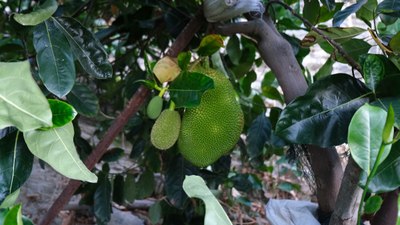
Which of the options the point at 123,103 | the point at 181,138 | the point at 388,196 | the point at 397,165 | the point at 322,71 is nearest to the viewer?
the point at 397,165

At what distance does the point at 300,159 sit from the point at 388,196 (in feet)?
0.50

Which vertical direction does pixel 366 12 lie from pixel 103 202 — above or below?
above

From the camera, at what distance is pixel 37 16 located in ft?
2.01

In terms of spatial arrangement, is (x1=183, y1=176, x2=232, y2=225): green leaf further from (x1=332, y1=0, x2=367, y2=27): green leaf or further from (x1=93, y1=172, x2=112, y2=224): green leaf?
(x1=93, y1=172, x2=112, y2=224): green leaf

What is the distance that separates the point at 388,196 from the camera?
2.28 ft

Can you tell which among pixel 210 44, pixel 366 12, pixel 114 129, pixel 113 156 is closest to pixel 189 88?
pixel 210 44

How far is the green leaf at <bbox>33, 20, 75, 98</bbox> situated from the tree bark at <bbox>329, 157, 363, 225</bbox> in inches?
14.9

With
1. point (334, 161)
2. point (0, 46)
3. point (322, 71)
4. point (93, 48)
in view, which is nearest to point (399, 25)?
point (322, 71)

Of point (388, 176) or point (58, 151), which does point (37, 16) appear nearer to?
point (58, 151)

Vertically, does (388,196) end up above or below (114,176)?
above

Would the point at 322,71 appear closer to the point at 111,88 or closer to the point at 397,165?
the point at 397,165

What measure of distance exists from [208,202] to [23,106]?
189 mm

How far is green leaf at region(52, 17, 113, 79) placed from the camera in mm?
702

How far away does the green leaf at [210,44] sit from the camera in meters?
0.80
